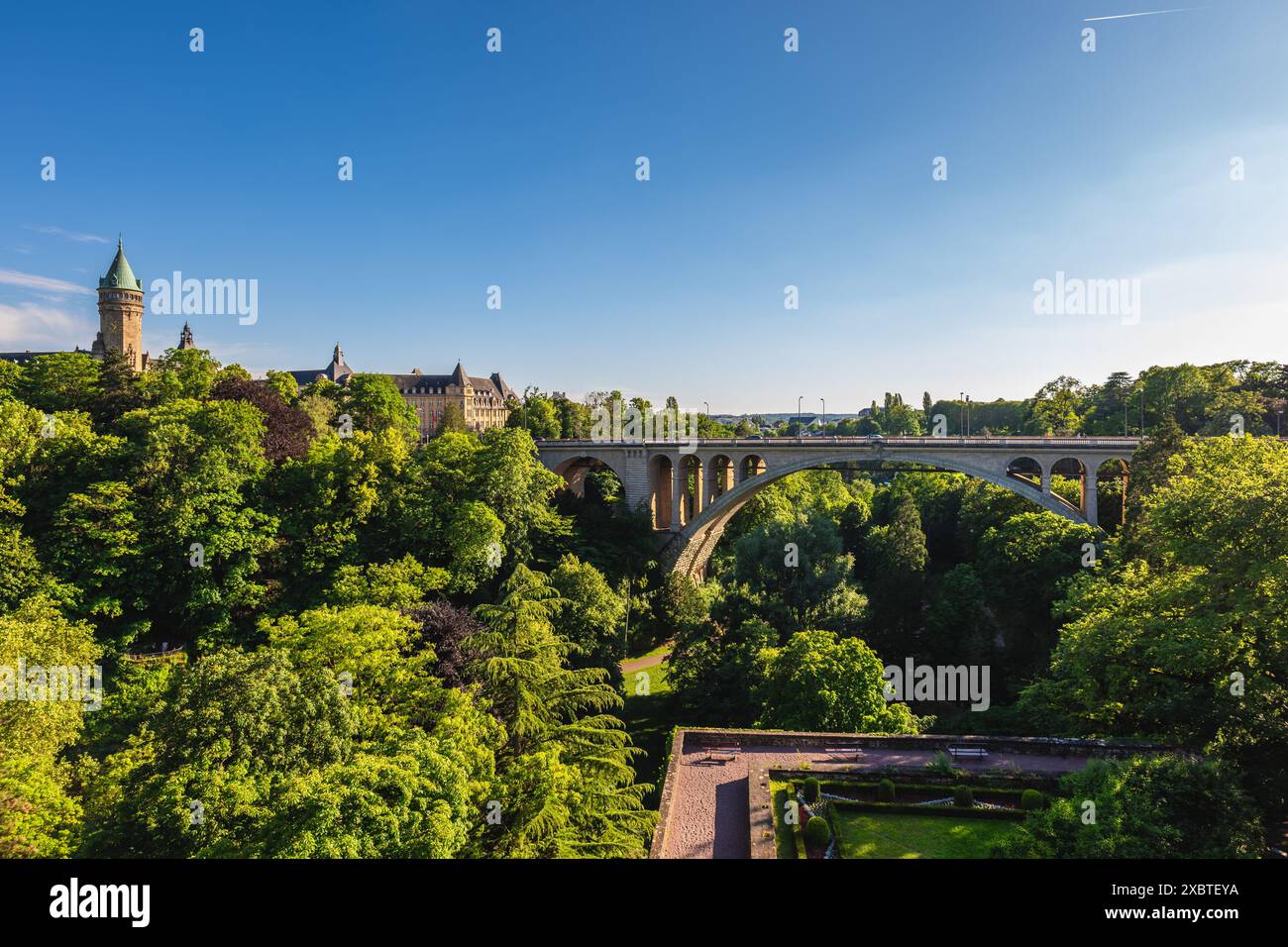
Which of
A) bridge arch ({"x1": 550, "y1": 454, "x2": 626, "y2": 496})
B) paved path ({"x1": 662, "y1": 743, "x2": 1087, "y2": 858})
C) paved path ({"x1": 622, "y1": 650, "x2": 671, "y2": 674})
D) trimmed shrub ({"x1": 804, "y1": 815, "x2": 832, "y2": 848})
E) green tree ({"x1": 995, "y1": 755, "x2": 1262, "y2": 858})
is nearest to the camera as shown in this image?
green tree ({"x1": 995, "y1": 755, "x2": 1262, "y2": 858})

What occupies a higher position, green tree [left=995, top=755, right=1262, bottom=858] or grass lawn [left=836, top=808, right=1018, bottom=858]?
green tree [left=995, top=755, right=1262, bottom=858]

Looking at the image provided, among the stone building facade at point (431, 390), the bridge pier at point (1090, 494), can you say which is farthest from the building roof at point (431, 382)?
the bridge pier at point (1090, 494)

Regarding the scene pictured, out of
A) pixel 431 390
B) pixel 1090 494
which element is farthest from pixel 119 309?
pixel 1090 494

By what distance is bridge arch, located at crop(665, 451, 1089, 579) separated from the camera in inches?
1276

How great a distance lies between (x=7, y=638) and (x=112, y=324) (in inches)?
1726

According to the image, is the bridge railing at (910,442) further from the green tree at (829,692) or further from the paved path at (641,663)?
the green tree at (829,692)

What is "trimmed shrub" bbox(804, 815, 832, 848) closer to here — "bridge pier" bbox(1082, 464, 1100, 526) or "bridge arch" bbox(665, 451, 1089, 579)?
"bridge pier" bbox(1082, 464, 1100, 526)

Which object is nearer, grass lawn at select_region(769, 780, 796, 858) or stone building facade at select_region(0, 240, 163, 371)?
grass lawn at select_region(769, 780, 796, 858)

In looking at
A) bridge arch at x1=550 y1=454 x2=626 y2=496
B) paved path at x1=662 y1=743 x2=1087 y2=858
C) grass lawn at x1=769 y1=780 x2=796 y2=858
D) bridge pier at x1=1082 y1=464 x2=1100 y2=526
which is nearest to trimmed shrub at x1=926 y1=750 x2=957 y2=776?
paved path at x1=662 y1=743 x2=1087 y2=858

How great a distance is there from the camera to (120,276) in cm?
5112

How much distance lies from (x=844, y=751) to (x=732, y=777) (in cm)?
314

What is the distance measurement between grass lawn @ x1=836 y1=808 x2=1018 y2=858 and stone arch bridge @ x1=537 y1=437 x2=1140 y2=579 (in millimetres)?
22888
